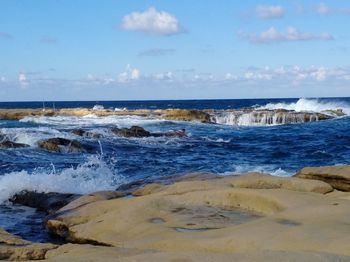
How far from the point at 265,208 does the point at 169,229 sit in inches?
53.6

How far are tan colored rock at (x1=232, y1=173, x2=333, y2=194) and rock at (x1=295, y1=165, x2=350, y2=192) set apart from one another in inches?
18.4

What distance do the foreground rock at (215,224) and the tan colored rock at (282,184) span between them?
15 millimetres

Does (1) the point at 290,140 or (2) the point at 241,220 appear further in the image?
(1) the point at 290,140

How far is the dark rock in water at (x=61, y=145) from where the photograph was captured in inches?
A: 861

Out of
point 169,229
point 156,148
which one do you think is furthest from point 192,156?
point 169,229

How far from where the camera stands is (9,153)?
19859 millimetres

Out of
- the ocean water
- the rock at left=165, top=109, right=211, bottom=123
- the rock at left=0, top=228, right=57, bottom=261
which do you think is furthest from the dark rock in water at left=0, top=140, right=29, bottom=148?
the rock at left=165, top=109, right=211, bottom=123

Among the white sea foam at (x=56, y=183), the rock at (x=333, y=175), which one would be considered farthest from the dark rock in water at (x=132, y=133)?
the rock at (x=333, y=175)

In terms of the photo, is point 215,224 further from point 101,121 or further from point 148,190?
point 101,121

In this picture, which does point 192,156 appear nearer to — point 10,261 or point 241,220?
point 241,220

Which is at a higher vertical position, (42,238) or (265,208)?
(265,208)

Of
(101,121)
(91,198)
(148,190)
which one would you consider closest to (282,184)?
(148,190)

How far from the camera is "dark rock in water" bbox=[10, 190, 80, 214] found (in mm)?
9742

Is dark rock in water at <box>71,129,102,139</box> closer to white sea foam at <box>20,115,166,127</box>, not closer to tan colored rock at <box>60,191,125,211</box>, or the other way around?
white sea foam at <box>20,115,166,127</box>
